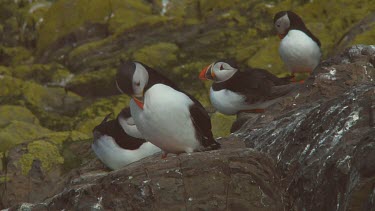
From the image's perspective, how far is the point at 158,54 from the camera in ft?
60.2

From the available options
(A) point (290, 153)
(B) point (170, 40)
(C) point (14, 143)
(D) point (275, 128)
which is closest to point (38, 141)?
(C) point (14, 143)

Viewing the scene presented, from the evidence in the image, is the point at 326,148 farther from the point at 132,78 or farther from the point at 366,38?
the point at 366,38

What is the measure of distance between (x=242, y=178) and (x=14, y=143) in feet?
22.7

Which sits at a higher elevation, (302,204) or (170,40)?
(302,204)

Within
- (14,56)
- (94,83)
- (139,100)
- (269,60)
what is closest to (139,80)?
(139,100)

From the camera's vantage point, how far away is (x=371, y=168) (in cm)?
580

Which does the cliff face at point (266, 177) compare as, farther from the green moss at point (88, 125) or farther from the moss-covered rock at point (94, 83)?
the moss-covered rock at point (94, 83)

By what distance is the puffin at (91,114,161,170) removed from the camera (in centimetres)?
1017

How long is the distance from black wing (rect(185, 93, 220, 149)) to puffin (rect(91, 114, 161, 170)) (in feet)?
8.84

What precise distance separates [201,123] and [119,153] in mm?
2957

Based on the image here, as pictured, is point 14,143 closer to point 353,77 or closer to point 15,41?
point 353,77

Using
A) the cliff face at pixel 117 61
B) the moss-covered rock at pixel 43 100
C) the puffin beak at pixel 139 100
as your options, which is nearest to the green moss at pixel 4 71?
the cliff face at pixel 117 61

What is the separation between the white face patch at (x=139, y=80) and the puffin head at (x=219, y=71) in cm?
399

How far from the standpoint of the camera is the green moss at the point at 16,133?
12.8 metres
